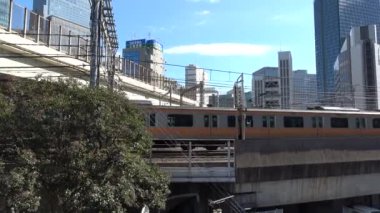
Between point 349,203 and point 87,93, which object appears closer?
point 87,93

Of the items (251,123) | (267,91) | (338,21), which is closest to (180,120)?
(251,123)

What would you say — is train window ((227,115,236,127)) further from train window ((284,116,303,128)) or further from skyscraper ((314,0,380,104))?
skyscraper ((314,0,380,104))

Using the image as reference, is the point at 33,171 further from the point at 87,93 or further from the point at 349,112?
the point at 349,112

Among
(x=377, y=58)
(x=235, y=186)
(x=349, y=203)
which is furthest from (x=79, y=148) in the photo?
(x=377, y=58)

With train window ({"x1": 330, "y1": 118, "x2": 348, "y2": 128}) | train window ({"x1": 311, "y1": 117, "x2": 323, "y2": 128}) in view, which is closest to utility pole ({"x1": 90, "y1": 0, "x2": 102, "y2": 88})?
train window ({"x1": 311, "y1": 117, "x2": 323, "y2": 128})

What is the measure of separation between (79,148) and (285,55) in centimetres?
10905

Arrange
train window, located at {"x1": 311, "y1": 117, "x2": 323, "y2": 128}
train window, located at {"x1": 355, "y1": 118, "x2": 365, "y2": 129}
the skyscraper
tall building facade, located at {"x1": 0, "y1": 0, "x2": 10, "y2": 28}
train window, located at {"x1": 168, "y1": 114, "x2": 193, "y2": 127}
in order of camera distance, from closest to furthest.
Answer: tall building facade, located at {"x1": 0, "y1": 0, "x2": 10, "y2": 28} → train window, located at {"x1": 168, "y1": 114, "x2": 193, "y2": 127} → train window, located at {"x1": 311, "y1": 117, "x2": 323, "y2": 128} → train window, located at {"x1": 355, "y1": 118, "x2": 365, "y2": 129} → the skyscraper

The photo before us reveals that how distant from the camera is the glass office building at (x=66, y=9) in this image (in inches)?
1741

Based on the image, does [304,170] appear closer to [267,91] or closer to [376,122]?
[376,122]

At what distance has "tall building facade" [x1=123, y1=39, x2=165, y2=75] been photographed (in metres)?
109

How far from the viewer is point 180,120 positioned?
103 ft

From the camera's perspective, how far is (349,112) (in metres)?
37.1

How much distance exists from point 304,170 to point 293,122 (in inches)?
600

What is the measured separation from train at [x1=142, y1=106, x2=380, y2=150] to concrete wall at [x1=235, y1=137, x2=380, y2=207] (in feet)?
25.8
